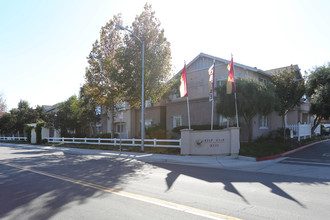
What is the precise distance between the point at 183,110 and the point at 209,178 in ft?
49.2

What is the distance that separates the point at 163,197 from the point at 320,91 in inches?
933

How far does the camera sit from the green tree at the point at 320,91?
74.8 ft

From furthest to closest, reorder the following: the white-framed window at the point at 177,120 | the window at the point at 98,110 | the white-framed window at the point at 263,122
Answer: the window at the point at 98,110 < the white-framed window at the point at 177,120 < the white-framed window at the point at 263,122

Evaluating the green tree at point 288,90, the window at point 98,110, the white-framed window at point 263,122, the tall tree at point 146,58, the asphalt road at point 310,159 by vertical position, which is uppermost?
the tall tree at point 146,58

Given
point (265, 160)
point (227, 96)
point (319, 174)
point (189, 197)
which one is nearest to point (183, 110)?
point (227, 96)

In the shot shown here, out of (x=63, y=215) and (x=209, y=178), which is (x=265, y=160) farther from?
(x=63, y=215)

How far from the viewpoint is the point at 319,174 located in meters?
9.42

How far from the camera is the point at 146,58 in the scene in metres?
20.3

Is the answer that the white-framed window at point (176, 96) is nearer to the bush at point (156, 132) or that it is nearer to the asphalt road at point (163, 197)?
the bush at point (156, 132)

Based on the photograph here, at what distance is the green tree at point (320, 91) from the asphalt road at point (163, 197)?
17493 millimetres

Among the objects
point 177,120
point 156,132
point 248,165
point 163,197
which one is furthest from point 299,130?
point 163,197

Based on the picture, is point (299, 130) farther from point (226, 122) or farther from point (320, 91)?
point (226, 122)

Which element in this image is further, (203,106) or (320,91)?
(320,91)

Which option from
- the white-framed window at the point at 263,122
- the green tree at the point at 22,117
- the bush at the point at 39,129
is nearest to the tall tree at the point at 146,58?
the white-framed window at the point at 263,122
